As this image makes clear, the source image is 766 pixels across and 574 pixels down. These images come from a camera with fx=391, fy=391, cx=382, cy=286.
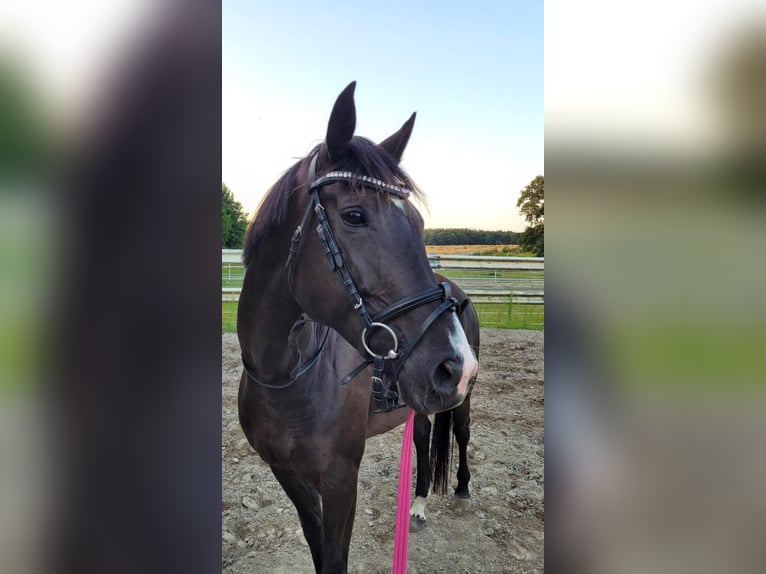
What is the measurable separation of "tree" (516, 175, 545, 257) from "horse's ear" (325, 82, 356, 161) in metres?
0.59

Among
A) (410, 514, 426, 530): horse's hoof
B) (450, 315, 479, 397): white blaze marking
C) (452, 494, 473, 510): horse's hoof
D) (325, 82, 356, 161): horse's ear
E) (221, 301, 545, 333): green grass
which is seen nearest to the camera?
(450, 315, 479, 397): white blaze marking

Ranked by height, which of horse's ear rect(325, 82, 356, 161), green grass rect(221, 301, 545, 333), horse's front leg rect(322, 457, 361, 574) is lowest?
horse's front leg rect(322, 457, 361, 574)

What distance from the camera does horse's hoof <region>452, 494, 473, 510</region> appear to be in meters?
1.59

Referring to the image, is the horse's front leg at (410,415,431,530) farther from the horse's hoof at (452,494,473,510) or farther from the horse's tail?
the horse's hoof at (452,494,473,510)

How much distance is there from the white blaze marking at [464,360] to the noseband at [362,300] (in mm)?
60

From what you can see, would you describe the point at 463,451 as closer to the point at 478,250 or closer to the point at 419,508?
the point at 419,508

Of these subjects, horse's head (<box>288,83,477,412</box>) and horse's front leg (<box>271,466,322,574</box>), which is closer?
horse's head (<box>288,83,477,412</box>)

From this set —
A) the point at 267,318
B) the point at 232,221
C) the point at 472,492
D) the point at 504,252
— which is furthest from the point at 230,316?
the point at 472,492

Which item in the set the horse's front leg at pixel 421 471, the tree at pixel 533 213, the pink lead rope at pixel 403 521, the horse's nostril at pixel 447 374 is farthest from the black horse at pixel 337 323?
the horse's front leg at pixel 421 471

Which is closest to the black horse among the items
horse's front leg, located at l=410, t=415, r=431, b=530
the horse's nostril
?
the horse's nostril

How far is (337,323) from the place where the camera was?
1.01 meters
